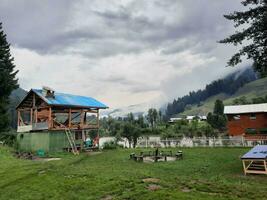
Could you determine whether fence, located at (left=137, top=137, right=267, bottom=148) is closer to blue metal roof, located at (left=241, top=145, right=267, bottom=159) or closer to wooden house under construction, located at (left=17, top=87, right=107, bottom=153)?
wooden house under construction, located at (left=17, top=87, right=107, bottom=153)

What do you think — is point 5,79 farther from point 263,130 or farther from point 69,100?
point 263,130

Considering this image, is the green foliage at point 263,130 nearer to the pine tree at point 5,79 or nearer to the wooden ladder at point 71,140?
the wooden ladder at point 71,140

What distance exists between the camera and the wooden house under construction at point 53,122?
33.7 meters

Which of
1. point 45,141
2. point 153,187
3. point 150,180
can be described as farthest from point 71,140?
point 153,187

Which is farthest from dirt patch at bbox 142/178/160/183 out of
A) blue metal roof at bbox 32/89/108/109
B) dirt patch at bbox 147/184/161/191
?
blue metal roof at bbox 32/89/108/109

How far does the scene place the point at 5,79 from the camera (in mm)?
43250

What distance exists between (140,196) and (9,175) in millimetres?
10378

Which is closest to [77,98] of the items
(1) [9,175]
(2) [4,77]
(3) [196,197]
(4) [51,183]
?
(2) [4,77]

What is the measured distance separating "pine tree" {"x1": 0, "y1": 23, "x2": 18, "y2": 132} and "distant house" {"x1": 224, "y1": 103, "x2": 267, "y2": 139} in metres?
37.9

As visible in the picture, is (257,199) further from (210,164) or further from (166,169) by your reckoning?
(210,164)

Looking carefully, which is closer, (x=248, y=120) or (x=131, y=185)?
(x=131, y=185)

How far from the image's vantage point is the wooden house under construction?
→ 33656 mm

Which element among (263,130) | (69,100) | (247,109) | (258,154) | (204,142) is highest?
(69,100)

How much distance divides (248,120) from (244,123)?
891mm
